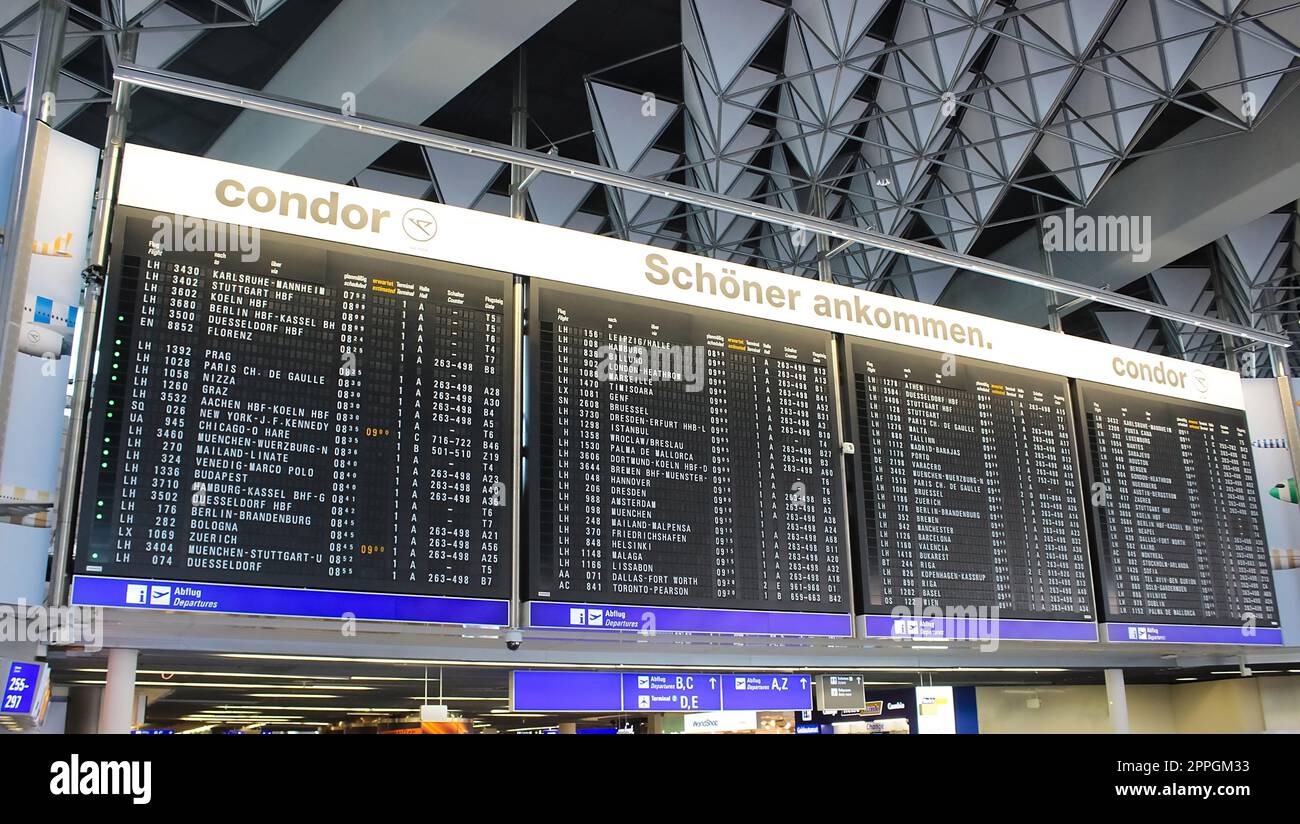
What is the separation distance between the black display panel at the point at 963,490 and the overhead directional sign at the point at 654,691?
1018 mm

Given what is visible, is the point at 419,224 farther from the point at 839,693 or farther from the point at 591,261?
the point at 839,693

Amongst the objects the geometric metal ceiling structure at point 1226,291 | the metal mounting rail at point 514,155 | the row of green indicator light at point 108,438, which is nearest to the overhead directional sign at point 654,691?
the row of green indicator light at point 108,438

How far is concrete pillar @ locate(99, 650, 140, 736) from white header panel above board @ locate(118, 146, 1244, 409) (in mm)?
3008

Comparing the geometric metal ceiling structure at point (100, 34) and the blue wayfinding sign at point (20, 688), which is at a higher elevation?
the geometric metal ceiling structure at point (100, 34)

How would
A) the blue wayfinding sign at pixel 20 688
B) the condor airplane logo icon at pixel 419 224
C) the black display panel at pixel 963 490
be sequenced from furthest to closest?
the black display panel at pixel 963 490 < the condor airplane logo icon at pixel 419 224 < the blue wayfinding sign at pixel 20 688

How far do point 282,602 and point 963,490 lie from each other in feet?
20.3

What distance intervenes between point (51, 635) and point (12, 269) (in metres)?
2.35

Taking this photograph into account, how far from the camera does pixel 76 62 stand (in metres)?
10.7

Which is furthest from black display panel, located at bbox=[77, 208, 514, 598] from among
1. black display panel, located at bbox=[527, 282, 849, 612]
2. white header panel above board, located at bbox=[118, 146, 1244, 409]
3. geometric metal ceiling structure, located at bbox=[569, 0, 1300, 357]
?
geometric metal ceiling structure, located at bbox=[569, 0, 1300, 357]

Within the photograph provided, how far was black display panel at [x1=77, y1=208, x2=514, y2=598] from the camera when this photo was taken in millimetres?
6723

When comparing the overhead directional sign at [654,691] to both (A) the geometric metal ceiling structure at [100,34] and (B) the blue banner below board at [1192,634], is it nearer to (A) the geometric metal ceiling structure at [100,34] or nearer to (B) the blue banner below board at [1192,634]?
(B) the blue banner below board at [1192,634]

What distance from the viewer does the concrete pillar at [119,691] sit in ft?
21.7
